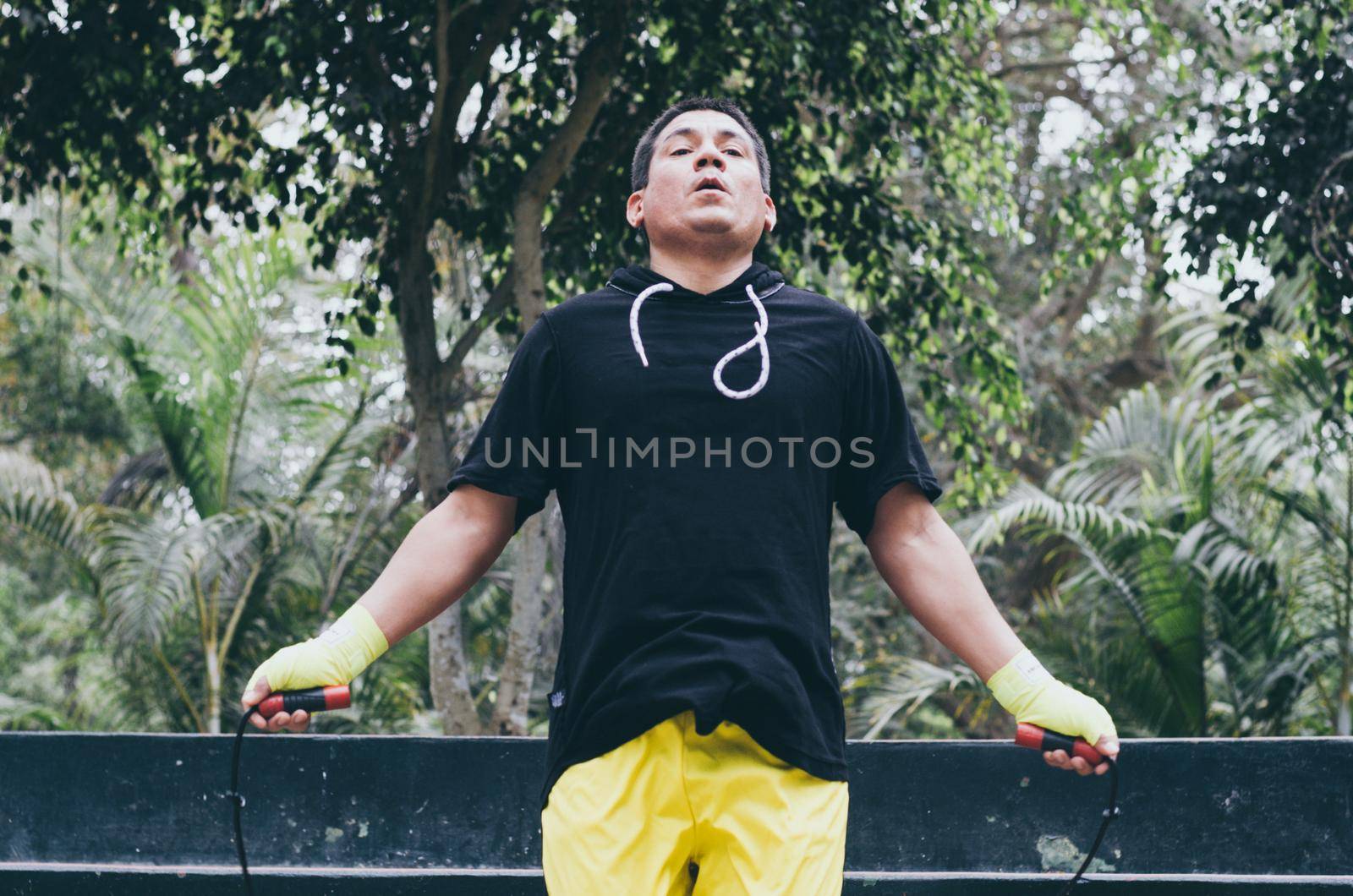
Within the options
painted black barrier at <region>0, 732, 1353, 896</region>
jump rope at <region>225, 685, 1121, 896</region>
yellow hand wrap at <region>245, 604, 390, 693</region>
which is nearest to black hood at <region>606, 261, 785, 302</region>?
yellow hand wrap at <region>245, 604, 390, 693</region>

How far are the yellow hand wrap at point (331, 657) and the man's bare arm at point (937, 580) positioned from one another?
0.76 m

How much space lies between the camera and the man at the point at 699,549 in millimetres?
1753

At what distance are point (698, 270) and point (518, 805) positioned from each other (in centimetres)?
222

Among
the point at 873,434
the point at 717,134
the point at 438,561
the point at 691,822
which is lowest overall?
the point at 691,822

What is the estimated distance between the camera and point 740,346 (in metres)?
1.93

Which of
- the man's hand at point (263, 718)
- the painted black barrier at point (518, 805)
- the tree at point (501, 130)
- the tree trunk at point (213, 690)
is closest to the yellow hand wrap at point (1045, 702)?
the man's hand at point (263, 718)

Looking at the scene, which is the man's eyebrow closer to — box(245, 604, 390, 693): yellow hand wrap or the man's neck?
the man's neck

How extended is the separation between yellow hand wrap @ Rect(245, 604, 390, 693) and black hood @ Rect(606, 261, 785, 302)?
625 millimetres

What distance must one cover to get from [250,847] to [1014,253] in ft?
33.4

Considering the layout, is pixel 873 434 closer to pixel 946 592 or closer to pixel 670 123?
pixel 946 592

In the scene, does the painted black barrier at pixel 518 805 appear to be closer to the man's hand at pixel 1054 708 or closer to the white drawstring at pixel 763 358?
the man's hand at pixel 1054 708

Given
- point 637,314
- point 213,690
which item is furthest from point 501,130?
point 637,314

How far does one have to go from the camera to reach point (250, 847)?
3.82 m

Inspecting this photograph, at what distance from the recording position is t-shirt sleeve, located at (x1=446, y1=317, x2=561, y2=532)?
1.96 m
